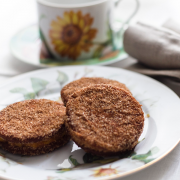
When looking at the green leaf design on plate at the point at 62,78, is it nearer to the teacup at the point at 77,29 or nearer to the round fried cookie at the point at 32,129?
the teacup at the point at 77,29

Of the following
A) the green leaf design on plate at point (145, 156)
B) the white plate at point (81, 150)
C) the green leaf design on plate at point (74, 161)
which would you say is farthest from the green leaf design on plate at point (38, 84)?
the green leaf design on plate at point (145, 156)

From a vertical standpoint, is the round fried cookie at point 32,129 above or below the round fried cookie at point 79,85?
below

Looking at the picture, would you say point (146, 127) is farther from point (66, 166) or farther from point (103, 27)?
point (103, 27)

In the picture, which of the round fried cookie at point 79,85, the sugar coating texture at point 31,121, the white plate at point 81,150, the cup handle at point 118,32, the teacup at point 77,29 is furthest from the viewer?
the cup handle at point 118,32

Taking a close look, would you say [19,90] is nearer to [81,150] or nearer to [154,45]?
[81,150]

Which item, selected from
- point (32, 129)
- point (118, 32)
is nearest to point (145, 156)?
point (32, 129)

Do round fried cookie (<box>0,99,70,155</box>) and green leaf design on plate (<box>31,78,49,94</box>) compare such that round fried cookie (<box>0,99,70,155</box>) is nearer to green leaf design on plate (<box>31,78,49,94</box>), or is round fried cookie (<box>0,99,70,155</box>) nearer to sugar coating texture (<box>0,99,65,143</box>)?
sugar coating texture (<box>0,99,65,143</box>)

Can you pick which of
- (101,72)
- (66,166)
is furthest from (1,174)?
(101,72)

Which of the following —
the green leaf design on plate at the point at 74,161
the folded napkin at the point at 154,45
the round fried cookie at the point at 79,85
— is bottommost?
the green leaf design on plate at the point at 74,161
